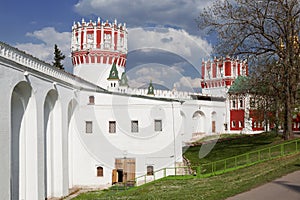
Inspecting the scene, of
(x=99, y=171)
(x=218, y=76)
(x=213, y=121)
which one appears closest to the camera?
(x=99, y=171)

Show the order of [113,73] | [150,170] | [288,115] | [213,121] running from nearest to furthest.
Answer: [288,115] → [150,170] → [113,73] → [213,121]

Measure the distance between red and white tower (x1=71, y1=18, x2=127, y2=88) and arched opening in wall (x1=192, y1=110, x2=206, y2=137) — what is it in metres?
12.0

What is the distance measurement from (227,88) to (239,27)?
30.4 meters

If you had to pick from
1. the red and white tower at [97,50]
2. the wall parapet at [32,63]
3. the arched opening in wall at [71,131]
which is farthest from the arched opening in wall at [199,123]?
the wall parapet at [32,63]

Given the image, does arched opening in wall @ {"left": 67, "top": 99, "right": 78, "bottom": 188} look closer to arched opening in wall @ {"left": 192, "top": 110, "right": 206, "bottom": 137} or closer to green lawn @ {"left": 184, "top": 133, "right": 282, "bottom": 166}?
green lawn @ {"left": 184, "top": 133, "right": 282, "bottom": 166}

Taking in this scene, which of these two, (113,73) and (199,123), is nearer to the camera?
(113,73)

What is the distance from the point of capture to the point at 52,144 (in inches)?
826

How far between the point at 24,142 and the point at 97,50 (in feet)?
74.9

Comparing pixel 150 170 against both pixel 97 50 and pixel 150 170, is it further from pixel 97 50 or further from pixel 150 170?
pixel 97 50

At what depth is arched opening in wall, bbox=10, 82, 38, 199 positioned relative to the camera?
1641cm

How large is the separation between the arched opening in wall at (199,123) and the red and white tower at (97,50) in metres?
12.0

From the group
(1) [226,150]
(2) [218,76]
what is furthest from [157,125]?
(2) [218,76]

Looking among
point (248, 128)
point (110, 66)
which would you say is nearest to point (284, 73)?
point (110, 66)

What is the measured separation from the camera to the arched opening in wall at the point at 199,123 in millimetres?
46119
